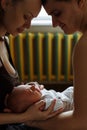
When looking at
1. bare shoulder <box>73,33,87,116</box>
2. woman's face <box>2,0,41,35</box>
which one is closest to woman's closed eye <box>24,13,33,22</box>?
woman's face <box>2,0,41,35</box>

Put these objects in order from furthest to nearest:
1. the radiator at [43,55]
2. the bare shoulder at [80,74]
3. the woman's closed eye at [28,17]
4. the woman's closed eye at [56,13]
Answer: the radiator at [43,55] < the woman's closed eye at [28,17] < the woman's closed eye at [56,13] < the bare shoulder at [80,74]

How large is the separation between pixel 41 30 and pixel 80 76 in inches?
84.2

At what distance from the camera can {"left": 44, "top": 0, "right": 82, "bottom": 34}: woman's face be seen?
112 cm

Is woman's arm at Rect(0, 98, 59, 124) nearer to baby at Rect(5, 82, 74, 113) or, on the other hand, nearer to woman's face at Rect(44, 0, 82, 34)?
baby at Rect(5, 82, 74, 113)

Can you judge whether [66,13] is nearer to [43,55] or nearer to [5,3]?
[5,3]

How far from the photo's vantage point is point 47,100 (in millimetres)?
1335

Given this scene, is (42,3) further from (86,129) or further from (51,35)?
(51,35)

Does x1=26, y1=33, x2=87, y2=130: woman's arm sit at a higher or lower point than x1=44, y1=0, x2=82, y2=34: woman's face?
lower

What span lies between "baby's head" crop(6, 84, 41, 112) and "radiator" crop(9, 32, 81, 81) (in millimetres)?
1804

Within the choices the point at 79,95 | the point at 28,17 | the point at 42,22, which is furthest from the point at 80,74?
the point at 42,22

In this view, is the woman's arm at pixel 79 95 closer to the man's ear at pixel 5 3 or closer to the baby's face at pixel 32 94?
the baby's face at pixel 32 94

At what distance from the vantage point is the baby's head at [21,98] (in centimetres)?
129

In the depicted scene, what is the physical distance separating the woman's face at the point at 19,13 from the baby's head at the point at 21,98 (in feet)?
0.96

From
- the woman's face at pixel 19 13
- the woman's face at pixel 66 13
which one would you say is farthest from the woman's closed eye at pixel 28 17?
the woman's face at pixel 66 13
